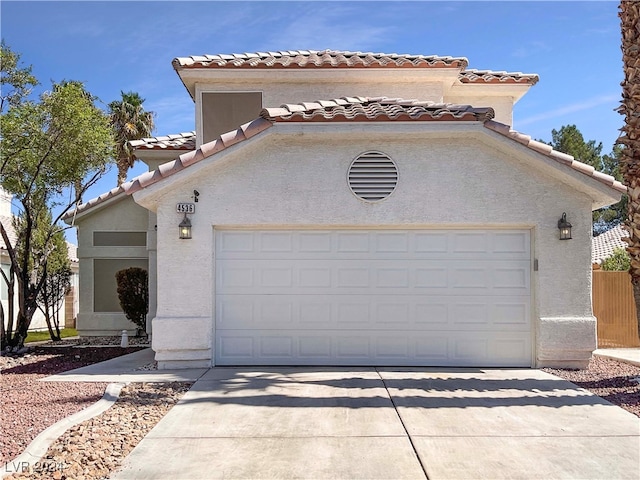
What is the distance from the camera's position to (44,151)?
39.1 feet

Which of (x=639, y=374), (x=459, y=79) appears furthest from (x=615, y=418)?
(x=459, y=79)

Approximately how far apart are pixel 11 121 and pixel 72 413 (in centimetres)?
694

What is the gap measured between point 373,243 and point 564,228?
320cm

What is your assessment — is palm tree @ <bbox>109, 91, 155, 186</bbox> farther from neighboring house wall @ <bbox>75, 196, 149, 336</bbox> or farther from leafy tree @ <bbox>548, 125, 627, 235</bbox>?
leafy tree @ <bbox>548, 125, 627, 235</bbox>

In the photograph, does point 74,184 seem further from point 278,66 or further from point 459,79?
point 459,79

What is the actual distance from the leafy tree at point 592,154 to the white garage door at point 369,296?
2488 centimetres

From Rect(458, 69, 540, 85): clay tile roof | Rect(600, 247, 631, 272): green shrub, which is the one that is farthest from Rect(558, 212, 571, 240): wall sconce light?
Rect(600, 247, 631, 272): green shrub

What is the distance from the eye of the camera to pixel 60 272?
17.8 metres

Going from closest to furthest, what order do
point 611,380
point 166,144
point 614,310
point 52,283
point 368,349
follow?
point 611,380
point 368,349
point 614,310
point 166,144
point 52,283

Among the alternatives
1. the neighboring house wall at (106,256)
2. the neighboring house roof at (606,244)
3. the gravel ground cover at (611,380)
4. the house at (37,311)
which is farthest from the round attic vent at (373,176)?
the neighboring house roof at (606,244)

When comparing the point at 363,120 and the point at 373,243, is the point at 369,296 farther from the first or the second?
the point at 363,120

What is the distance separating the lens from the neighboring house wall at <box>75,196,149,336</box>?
1570 cm

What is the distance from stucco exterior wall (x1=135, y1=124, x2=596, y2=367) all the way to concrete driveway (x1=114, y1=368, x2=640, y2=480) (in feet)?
5.29

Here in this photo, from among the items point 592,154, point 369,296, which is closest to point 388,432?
point 369,296
